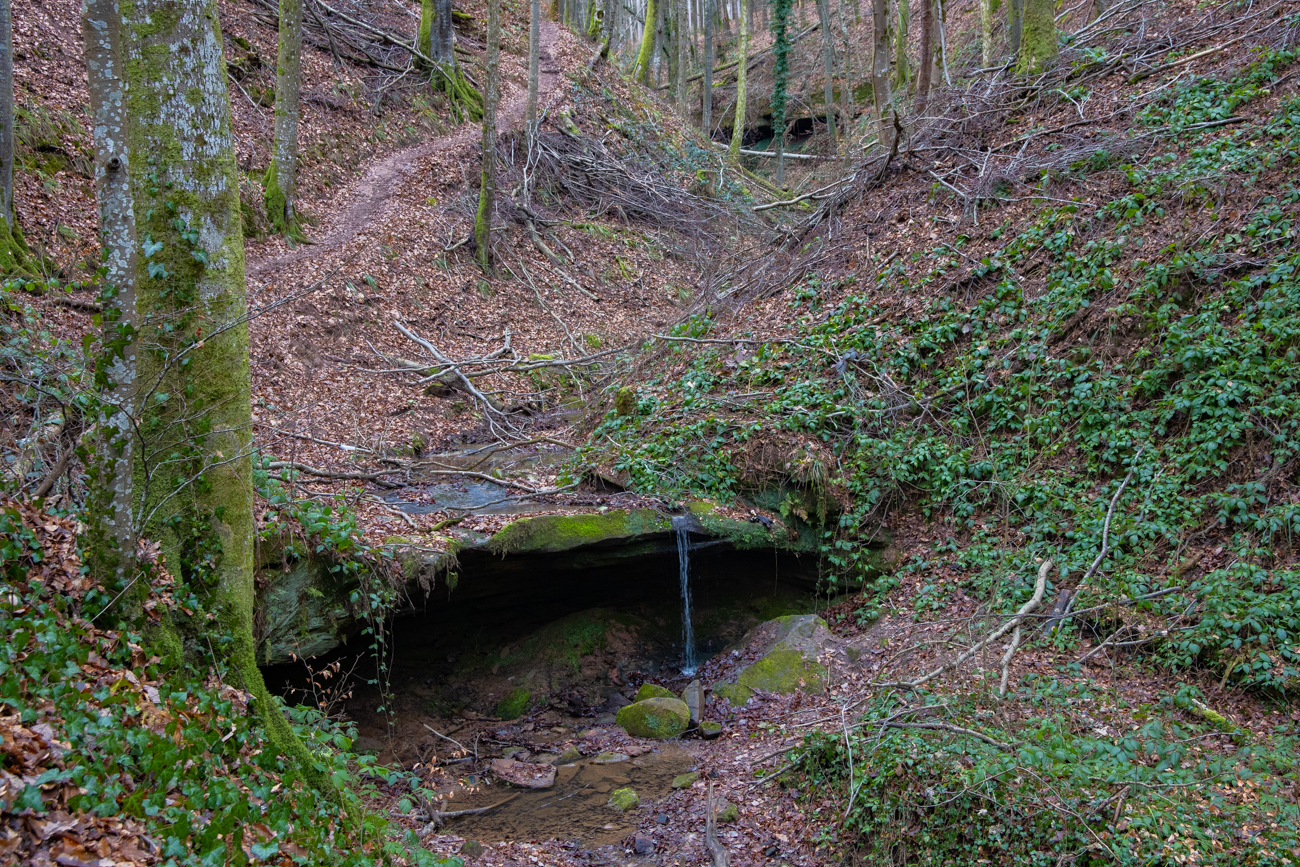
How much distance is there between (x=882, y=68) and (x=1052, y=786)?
15116mm

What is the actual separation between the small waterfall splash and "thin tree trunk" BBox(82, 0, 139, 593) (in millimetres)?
5963

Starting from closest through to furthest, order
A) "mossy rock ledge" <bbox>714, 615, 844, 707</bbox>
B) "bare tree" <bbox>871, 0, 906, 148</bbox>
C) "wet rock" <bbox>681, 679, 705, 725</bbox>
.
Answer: "mossy rock ledge" <bbox>714, 615, 844, 707</bbox> → "wet rock" <bbox>681, 679, 705, 725</bbox> → "bare tree" <bbox>871, 0, 906, 148</bbox>

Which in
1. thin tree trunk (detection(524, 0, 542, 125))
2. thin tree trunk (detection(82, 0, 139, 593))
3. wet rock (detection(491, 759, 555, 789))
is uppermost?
thin tree trunk (detection(524, 0, 542, 125))

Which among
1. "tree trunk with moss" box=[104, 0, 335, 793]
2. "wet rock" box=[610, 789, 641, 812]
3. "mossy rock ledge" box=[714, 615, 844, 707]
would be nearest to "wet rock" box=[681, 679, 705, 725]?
"mossy rock ledge" box=[714, 615, 844, 707]

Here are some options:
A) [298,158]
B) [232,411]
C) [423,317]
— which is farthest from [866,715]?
[298,158]

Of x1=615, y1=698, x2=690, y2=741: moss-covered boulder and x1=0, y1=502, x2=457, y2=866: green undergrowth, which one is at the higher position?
x1=0, y1=502, x2=457, y2=866: green undergrowth

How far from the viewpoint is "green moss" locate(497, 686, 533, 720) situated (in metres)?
8.91

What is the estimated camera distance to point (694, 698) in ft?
28.3

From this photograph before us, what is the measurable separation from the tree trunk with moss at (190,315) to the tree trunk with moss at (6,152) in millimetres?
5565

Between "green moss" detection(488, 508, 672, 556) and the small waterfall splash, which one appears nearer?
"green moss" detection(488, 508, 672, 556)

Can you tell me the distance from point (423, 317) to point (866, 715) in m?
10.9

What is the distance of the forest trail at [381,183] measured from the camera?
13.0 m

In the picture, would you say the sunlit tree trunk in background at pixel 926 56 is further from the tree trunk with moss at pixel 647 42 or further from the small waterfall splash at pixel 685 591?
the tree trunk with moss at pixel 647 42

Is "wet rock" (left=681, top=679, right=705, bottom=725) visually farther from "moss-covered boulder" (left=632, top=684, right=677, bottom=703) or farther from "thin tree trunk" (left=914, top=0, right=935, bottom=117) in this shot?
"thin tree trunk" (left=914, top=0, right=935, bottom=117)
